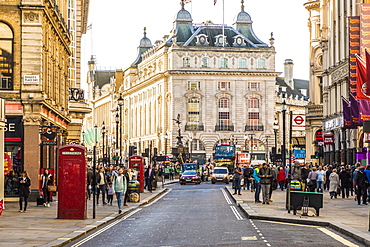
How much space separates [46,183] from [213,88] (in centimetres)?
11274

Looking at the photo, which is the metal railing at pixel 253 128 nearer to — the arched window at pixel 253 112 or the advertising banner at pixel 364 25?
the arched window at pixel 253 112

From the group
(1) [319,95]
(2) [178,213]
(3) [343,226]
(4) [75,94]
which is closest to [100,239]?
(3) [343,226]

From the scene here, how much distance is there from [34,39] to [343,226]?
2057 cm

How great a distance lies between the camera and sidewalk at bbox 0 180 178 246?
830 inches

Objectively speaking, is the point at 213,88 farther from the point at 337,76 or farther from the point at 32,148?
the point at 32,148

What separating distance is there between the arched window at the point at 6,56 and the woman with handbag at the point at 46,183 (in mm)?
5626

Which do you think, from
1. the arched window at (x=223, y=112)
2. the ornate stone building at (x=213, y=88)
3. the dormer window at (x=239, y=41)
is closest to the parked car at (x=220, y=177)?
the ornate stone building at (x=213, y=88)

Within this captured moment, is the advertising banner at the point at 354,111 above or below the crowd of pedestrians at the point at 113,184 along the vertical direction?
above

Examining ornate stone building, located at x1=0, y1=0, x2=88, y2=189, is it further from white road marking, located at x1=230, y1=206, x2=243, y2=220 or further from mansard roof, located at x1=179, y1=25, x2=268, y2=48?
mansard roof, located at x1=179, y1=25, x2=268, y2=48

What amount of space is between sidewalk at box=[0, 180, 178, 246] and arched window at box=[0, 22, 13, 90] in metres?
6.38

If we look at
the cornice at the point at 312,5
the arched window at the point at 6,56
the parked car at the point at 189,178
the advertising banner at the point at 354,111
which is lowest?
the parked car at the point at 189,178

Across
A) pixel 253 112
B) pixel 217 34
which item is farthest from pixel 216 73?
pixel 253 112

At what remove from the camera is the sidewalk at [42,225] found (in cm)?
2108

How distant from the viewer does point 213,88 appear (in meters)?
148
